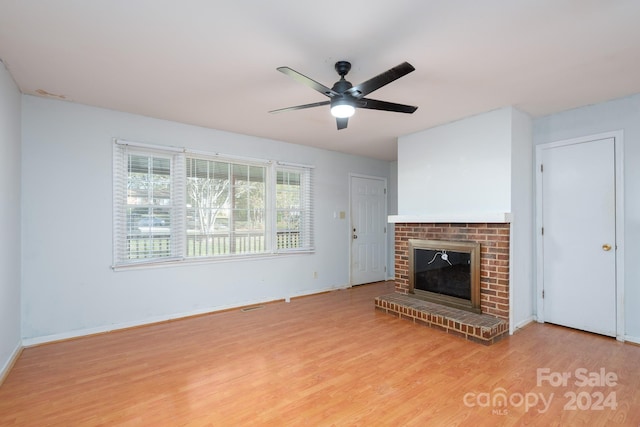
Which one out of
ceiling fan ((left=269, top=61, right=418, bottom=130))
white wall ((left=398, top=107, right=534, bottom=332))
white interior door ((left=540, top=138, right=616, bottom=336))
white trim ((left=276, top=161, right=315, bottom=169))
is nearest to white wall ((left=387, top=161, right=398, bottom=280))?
white trim ((left=276, top=161, right=315, bottom=169))

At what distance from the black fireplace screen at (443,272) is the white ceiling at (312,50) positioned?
1.76 m

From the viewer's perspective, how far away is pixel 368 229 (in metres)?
6.18

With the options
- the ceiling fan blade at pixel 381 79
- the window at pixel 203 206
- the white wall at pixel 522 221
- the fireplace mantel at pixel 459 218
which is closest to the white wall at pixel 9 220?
the window at pixel 203 206

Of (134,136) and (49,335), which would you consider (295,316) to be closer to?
(49,335)

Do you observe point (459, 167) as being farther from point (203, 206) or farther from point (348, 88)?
point (203, 206)

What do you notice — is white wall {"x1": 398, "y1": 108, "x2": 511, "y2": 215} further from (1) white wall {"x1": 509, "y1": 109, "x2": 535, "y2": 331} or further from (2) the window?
(2) the window

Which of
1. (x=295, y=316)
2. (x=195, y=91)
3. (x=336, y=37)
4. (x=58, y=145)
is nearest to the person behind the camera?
(x=336, y=37)

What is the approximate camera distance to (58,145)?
10.8 ft

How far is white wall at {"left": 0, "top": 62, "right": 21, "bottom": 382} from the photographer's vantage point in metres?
2.51

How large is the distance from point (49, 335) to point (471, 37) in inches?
183

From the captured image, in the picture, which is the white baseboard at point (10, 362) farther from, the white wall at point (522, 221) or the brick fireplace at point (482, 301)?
the white wall at point (522, 221)

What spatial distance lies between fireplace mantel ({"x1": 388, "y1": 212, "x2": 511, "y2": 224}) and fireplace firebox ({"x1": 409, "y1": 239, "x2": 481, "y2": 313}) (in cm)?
28

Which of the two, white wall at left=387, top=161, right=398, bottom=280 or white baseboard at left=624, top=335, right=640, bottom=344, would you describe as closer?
white baseboard at left=624, top=335, right=640, bottom=344

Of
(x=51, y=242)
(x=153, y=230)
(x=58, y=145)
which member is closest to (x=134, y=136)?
(x=58, y=145)
